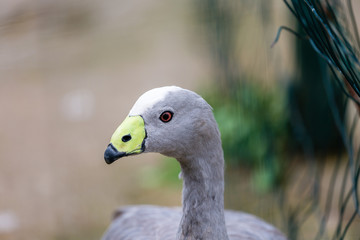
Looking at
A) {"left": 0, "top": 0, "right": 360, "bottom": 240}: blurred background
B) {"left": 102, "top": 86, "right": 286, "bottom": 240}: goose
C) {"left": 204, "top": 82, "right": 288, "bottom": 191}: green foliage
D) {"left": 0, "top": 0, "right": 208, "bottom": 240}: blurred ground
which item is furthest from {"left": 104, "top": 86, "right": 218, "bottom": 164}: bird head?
{"left": 0, "top": 0, "right": 208, "bottom": 240}: blurred ground

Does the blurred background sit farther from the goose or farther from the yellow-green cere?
the yellow-green cere

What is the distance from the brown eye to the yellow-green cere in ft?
0.26

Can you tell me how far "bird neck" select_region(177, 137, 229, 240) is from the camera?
200cm

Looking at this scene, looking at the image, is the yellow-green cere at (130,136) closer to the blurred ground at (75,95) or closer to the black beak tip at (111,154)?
the black beak tip at (111,154)

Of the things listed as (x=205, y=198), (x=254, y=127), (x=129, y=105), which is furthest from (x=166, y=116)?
(x=129, y=105)

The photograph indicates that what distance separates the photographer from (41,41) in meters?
6.43

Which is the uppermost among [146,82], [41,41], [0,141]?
[41,41]

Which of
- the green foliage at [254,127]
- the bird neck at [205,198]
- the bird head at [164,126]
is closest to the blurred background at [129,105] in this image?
the green foliage at [254,127]

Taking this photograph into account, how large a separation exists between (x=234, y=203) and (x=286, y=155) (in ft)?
2.46

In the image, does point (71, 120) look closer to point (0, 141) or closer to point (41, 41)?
point (0, 141)

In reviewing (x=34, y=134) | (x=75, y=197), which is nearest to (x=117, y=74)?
(x=34, y=134)

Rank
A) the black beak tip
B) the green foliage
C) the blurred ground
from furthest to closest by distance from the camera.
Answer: the blurred ground < the green foliage < the black beak tip

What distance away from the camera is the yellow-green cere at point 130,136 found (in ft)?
5.71

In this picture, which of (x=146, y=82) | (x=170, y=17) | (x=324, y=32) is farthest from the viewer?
(x=170, y=17)
